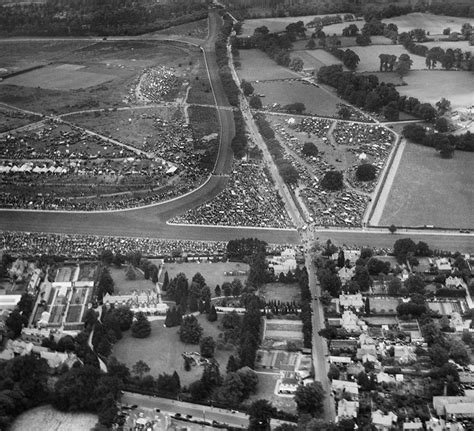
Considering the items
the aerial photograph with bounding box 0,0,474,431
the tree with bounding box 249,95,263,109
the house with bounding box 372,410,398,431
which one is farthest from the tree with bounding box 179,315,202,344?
the tree with bounding box 249,95,263,109

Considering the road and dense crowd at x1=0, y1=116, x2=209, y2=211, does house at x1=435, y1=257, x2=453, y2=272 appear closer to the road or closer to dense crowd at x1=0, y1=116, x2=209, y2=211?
the road

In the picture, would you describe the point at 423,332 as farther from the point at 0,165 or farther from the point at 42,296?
the point at 0,165

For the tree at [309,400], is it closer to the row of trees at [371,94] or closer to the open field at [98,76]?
the row of trees at [371,94]

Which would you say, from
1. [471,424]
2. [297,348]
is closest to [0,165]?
[297,348]

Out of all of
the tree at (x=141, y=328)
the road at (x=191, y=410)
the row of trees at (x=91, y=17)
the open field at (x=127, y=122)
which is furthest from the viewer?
the row of trees at (x=91, y=17)

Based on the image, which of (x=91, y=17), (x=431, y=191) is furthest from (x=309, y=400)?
(x=91, y=17)

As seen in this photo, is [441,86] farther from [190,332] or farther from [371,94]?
[190,332]

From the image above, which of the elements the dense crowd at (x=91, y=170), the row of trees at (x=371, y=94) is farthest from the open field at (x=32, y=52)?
the row of trees at (x=371, y=94)
